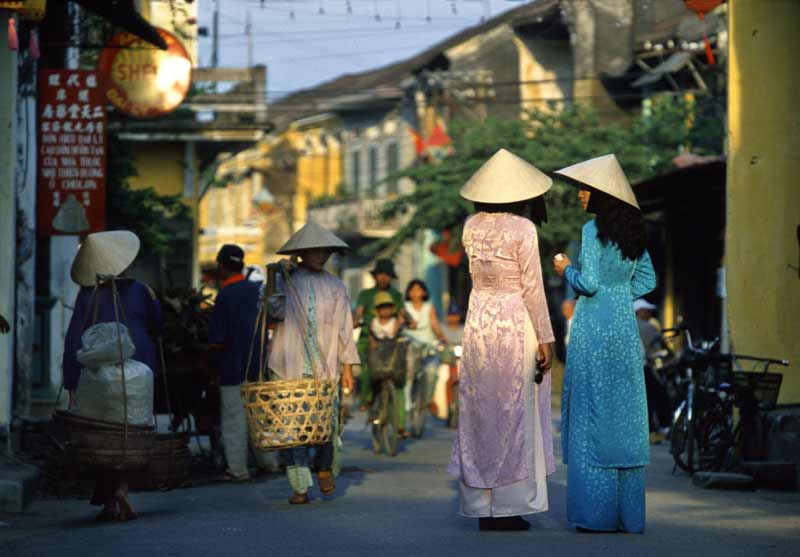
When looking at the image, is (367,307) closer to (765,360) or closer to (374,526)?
(765,360)

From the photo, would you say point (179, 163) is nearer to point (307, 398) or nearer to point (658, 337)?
point (658, 337)

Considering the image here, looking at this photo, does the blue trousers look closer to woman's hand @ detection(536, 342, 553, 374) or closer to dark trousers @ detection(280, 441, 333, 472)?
woman's hand @ detection(536, 342, 553, 374)

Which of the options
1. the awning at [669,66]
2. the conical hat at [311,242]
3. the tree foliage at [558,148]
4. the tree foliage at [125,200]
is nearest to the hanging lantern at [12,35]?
the conical hat at [311,242]

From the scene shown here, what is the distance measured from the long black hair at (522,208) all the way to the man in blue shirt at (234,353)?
12.7 ft

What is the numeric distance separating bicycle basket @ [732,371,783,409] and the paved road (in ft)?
2.87

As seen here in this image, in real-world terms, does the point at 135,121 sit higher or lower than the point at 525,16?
lower

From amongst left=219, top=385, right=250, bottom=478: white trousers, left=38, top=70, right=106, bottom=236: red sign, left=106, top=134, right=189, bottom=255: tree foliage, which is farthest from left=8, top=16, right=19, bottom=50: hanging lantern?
left=106, top=134, right=189, bottom=255: tree foliage

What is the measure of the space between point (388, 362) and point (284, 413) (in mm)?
5892

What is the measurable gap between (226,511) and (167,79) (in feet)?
40.4

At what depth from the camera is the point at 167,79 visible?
2247 cm

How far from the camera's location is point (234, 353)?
13.4m

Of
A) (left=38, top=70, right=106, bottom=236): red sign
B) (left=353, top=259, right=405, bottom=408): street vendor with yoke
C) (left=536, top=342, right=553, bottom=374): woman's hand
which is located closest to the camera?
(left=536, top=342, right=553, bottom=374): woman's hand

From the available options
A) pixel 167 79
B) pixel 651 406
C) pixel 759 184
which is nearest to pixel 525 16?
pixel 167 79

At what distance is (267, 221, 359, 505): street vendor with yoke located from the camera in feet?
38.1
